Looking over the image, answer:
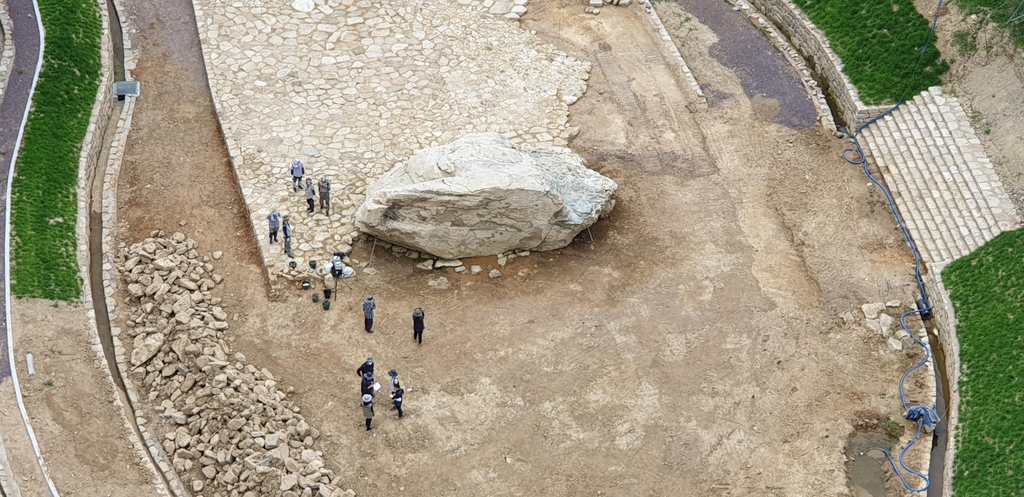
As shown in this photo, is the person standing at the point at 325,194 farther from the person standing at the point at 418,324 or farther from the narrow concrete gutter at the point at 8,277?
the narrow concrete gutter at the point at 8,277

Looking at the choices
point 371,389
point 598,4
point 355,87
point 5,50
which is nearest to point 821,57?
point 598,4

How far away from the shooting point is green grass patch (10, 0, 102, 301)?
85.7 feet

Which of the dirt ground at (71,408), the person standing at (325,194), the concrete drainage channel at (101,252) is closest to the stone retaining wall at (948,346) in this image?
the person standing at (325,194)

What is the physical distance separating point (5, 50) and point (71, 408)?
13.8m

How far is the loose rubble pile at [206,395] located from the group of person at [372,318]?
2.70 m

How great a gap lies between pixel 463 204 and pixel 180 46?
43.5ft

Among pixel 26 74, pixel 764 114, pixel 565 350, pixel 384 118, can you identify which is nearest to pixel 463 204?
pixel 565 350

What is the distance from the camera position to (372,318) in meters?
26.2

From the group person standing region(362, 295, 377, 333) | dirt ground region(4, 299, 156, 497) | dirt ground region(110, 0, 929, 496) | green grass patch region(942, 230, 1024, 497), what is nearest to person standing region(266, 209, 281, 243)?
dirt ground region(110, 0, 929, 496)

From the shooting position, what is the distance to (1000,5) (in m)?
32.0

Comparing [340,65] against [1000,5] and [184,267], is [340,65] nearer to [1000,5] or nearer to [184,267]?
[184,267]

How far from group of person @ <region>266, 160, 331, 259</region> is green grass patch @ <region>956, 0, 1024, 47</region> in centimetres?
1979

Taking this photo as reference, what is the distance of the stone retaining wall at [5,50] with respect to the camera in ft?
102

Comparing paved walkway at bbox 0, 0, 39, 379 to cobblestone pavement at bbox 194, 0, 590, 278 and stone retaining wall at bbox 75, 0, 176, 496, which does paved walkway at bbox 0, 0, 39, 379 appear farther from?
cobblestone pavement at bbox 194, 0, 590, 278
